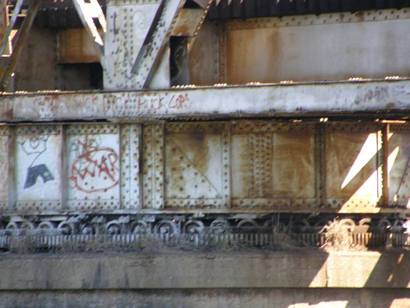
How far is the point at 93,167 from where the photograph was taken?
53.8 feet

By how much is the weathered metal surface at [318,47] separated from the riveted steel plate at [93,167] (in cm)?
269

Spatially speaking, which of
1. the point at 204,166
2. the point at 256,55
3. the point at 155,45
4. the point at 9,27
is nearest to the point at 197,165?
the point at 204,166

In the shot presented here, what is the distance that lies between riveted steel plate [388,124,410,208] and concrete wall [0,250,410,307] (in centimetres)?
139

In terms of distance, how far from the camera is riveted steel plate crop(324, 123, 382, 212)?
16.0 m

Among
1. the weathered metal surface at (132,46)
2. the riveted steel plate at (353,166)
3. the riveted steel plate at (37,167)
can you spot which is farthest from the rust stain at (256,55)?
the riveted steel plate at (37,167)

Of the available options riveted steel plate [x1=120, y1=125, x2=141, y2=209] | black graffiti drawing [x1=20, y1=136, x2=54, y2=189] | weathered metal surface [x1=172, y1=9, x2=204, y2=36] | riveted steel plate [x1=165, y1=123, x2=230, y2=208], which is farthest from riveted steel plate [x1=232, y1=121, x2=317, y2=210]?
black graffiti drawing [x1=20, y1=136, x2=54, y2=189]

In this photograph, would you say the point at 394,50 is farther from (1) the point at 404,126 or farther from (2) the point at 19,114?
(2) the point at 19,114

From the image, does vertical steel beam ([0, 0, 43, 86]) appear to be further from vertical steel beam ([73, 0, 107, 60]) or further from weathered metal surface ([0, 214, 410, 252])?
weathered metal surface ([0, 214, 410, 252])

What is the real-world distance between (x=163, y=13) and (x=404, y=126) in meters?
4.27

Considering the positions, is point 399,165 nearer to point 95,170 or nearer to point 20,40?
point 95,170

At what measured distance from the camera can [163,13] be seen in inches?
605

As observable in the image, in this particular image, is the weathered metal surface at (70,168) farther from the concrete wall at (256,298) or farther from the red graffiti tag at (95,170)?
the concrete wall at (256,298)

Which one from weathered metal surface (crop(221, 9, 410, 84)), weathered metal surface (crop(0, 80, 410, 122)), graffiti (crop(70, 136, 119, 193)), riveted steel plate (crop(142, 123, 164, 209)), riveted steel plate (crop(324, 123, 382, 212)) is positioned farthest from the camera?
weathered metal surface (crop(221, 9, 410, 84))

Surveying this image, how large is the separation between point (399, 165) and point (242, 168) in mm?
2510
